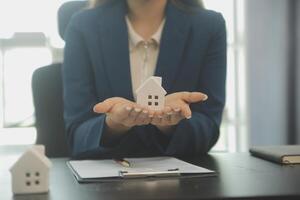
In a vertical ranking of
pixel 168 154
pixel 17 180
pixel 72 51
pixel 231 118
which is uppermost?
pixel 72 51

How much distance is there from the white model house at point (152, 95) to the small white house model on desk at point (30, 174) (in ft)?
0.67

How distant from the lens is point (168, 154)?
1.07 m

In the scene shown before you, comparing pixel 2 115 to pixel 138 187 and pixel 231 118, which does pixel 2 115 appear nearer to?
pixel 231 118

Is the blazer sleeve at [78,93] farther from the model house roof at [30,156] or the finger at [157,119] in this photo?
the model house roof at [30,156]

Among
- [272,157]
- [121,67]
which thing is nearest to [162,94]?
[272,157]

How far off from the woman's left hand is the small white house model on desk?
0.23 m

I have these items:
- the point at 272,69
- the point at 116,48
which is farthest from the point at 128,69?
the point at 272,69

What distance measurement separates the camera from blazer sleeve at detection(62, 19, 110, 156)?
1115 millimetres

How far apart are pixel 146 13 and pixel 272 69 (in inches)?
81.7

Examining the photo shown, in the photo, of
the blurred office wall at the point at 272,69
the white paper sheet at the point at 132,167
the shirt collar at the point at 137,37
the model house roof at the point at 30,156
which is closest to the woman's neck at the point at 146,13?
the shirt collar at the point at 137,37

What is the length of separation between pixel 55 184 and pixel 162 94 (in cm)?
22

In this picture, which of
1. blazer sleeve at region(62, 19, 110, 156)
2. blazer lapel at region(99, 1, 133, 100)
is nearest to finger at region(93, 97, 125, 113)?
blazer sleeve at region(62, 19, 110, 156)

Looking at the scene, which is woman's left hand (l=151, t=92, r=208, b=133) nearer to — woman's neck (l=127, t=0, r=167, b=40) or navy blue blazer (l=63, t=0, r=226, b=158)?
navy blue blazer (l=63, t=0, r=226, b=158)

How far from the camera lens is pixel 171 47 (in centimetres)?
124
